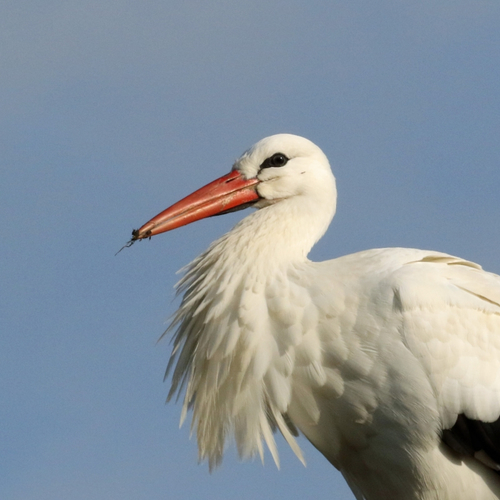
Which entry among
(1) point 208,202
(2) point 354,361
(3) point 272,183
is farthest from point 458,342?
(1) point 208,202

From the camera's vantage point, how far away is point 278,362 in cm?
456

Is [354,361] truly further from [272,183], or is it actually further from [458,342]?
[272,183]

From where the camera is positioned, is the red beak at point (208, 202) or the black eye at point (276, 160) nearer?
the red beak at point (208, 202)

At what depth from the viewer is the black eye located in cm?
539

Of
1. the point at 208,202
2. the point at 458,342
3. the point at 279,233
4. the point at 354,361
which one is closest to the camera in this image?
the point at 354,361

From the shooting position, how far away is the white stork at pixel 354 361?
14.8 ft

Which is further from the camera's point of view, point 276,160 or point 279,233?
point 276,160

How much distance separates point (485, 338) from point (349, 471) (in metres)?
0.98

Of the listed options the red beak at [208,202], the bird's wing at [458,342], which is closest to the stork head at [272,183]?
the red beak at [208,202]

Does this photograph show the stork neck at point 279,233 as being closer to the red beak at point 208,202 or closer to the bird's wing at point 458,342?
the red beak at point 208,202

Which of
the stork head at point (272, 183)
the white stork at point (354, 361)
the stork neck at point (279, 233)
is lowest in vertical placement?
the white stork at point (354, 361)

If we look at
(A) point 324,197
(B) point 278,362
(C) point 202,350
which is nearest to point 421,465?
(B) point 278,362

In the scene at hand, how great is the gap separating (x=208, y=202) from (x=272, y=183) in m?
0.38

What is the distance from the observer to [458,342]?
15.2ft
